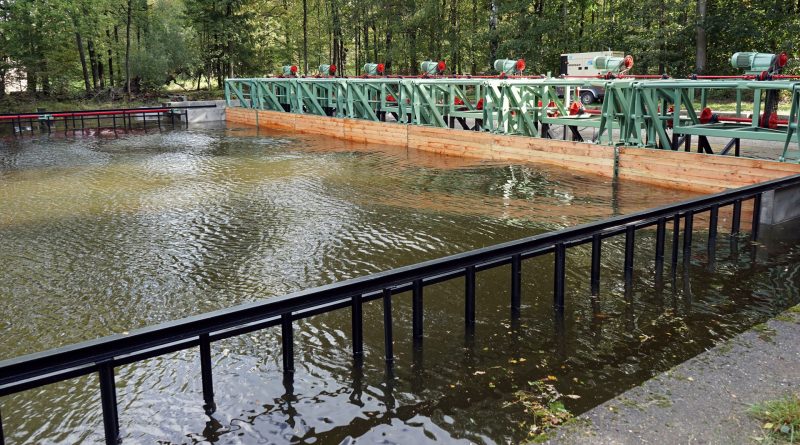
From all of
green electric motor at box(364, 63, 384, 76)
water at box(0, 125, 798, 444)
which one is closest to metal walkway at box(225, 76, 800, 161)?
green electric motor at box(364, 63, 384, 76)

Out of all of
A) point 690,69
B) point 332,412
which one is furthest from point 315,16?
point 332,412

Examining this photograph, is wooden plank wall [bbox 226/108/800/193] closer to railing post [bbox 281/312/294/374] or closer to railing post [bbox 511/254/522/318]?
railing post [bbox 511/254/522/318]

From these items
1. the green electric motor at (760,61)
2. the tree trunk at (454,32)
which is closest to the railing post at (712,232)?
the green electric motor at (760,61)

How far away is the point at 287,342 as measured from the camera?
15.4 feet

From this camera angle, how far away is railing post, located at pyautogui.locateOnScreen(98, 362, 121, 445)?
146 inches

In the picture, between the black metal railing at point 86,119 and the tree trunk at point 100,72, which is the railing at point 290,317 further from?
the tree trunk at point 100,72

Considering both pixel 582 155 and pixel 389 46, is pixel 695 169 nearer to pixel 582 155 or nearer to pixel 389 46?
pixel 582 155

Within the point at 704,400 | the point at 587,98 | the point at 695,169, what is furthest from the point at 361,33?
the point at 704,400

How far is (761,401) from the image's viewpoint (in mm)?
4098

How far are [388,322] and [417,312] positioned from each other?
16.2 inches

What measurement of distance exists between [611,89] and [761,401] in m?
10.5

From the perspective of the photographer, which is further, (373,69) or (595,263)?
(373,69)

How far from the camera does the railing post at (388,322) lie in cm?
473

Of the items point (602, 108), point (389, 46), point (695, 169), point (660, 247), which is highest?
point (389, 46)
